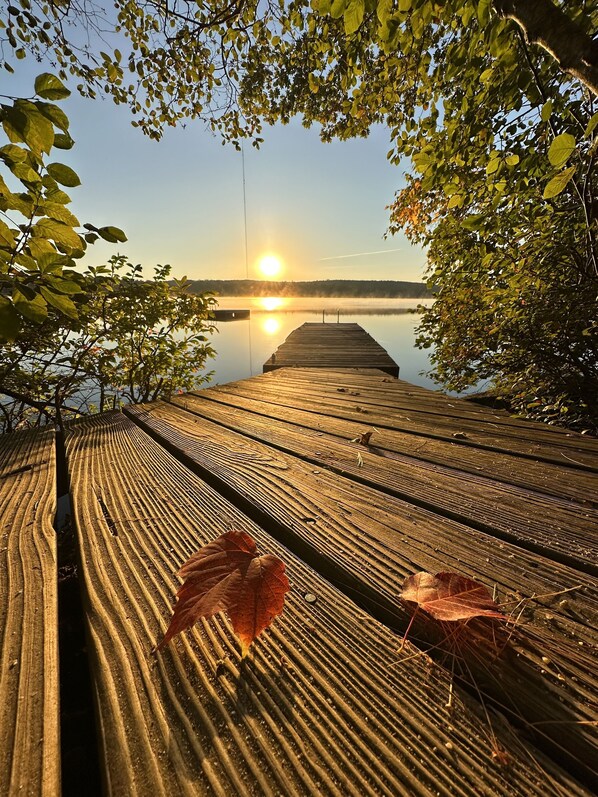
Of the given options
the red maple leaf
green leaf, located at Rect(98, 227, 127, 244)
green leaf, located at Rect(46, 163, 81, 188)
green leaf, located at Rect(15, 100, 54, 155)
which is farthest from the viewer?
green leaf, located at Rect(98, 227, 127, 244)

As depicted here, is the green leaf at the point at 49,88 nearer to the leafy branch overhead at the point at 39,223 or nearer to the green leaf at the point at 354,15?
the leafy branch overhead at the point at 39,223

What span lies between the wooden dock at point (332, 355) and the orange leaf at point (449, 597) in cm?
440

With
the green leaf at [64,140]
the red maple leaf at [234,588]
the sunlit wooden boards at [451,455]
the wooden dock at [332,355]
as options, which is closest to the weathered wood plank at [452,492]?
the sunlit wooden boards at [451,455]

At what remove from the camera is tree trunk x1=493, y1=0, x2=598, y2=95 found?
1391 mm

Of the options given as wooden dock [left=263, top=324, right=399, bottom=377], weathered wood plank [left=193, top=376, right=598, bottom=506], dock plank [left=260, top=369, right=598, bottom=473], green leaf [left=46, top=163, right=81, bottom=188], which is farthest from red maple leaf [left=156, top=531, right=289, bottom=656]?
wooden dock [left=263, top=324, right=399, bottom=377]

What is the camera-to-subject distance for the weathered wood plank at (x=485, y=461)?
1134mm

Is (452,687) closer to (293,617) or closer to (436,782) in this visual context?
(436,782)

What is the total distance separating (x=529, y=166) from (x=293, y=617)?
9.95ft

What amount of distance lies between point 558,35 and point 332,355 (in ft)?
15.1

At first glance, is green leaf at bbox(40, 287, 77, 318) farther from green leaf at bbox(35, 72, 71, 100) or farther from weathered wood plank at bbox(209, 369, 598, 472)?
weathered wood plank at bbox(209, 369, 598, 472)

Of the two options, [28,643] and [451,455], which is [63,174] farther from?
[451,455]

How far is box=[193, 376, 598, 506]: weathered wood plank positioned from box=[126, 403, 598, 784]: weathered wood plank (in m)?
0.44

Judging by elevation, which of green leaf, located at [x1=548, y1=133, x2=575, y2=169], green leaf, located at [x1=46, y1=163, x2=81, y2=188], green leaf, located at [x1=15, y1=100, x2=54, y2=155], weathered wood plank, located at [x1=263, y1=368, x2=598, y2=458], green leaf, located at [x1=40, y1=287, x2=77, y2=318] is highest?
green leaf, located at [x1=548, y1=133, x2=575, y2=169]

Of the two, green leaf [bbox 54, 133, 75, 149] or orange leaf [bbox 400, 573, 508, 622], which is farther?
green leaf [bbox 54, 133, 75, 149]
